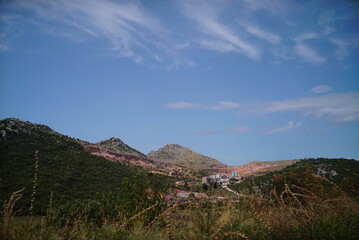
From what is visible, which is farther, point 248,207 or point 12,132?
point 12,132

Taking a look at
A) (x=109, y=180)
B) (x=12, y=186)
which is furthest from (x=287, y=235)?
(x=109, y=180)

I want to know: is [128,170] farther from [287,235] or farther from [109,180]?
[287,235]

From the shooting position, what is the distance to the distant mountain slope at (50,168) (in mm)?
34969

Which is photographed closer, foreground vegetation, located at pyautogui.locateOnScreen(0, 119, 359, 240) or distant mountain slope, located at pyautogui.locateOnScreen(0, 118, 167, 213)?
foreground vegetation, located at pyautogui.locateOnScreen(0, 119, 359, 240)

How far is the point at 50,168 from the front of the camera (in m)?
44.7

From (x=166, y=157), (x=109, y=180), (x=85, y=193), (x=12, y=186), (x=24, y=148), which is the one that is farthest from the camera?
(x=166, y=157)

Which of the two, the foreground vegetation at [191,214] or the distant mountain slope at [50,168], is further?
the distant mountain slope at [50,168]

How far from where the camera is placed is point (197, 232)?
414 centimetres

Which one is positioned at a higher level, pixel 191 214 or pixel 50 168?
pixel 50 168

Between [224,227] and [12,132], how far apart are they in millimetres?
61963

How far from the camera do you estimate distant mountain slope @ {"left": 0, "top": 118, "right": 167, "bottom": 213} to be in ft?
115

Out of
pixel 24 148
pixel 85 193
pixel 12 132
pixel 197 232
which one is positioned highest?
pixel 12 132

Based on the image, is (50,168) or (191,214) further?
(50,168)

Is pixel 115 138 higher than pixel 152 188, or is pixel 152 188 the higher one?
pixel 115 138
